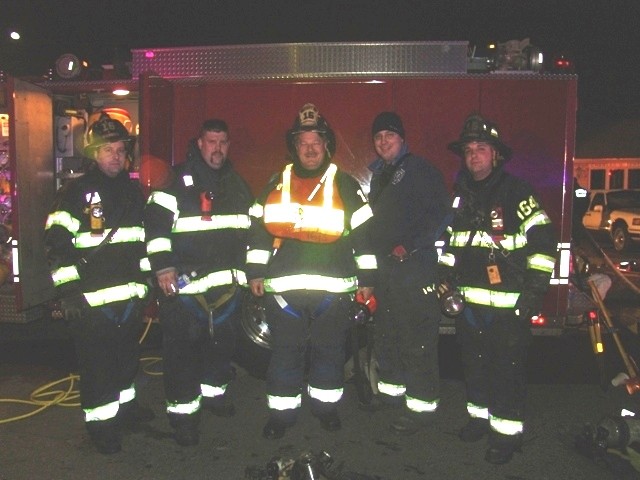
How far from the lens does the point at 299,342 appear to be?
160 inches

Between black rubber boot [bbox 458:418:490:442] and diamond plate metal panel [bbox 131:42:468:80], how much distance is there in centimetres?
268

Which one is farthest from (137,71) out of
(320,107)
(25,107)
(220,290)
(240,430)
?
(240,430)

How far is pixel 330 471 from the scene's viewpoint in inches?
129

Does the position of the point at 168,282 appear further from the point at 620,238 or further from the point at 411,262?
the point at 620,238

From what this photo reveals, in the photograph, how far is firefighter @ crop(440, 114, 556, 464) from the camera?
3.66 m

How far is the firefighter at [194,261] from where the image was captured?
395 cm

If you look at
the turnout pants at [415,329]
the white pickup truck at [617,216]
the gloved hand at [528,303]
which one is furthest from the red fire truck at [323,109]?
the white pickup truck at [617,216]

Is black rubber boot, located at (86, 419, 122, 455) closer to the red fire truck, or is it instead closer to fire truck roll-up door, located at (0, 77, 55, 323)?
the red fire truck

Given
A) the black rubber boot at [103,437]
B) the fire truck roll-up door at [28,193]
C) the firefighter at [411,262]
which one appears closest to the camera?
the black rubber boot at [103,437]

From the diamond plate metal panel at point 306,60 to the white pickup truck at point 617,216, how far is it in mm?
10912

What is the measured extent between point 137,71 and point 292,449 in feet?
11.3

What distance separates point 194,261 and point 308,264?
757 millimetres

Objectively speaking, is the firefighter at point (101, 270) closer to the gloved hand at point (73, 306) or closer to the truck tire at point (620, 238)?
the gloved hand at point (73, 306)

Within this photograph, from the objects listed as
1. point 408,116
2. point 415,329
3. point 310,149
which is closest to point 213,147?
point 310,149
